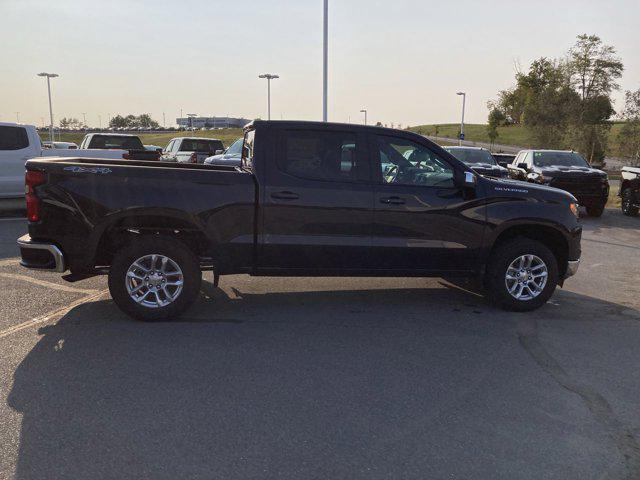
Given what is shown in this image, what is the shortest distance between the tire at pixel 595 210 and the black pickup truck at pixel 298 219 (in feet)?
A: 34.6

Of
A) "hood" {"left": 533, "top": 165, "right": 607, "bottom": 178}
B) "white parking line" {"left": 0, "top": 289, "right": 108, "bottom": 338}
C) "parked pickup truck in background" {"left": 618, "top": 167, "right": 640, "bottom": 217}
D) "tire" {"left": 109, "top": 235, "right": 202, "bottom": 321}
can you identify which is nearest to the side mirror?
"tire" {"left": 109, "top": 235, "right": 202, "bottom": 321}

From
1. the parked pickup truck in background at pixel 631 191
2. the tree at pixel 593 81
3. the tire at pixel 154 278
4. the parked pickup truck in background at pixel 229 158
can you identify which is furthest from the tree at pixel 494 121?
the tire at pixel 154 278

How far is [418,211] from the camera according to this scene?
5.97 m

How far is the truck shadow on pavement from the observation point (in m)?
3.17

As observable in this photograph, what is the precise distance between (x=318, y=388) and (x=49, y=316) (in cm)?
316

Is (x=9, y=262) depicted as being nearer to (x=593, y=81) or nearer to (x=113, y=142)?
(x=113, y=142)

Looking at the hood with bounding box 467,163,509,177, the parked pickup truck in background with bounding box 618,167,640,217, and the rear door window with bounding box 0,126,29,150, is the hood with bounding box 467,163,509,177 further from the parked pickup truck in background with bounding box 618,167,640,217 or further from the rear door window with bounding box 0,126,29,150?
the rear door window with bounding box 0,126,29,150

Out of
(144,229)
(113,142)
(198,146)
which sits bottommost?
(144,229)

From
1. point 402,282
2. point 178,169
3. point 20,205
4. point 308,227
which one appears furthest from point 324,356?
point 20,205

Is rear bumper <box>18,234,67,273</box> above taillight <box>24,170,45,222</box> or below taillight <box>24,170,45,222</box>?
below

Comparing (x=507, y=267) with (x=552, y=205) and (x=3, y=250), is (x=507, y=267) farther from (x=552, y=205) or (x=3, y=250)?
(x=3, y=250)

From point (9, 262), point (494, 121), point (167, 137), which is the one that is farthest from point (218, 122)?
point (9, 262)

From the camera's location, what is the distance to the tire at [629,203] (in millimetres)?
16045

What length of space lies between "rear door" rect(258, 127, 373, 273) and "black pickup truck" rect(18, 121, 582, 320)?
11mm
